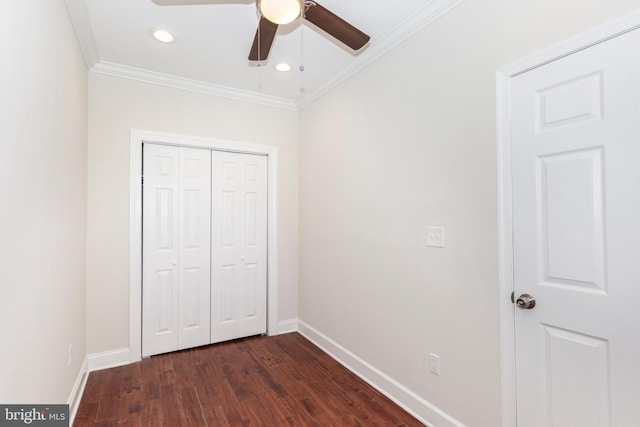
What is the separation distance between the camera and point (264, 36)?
186 cm

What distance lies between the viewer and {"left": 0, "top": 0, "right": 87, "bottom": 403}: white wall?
44.8 inches

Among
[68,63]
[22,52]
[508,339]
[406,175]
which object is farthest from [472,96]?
[68,63]

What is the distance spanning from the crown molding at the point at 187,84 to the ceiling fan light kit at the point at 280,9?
6.67ft

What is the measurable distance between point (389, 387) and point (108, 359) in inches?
94.7

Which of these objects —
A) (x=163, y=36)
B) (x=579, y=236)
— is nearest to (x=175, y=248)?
(x=163, y=36)

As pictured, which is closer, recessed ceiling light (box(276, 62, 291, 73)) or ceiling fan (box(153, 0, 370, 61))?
ceiling fan (box(153, 0, 370, 61))

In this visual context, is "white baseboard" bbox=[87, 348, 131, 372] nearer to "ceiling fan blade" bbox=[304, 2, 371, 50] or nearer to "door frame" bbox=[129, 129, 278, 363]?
"door frame" bbox=[129, 129, 278, 363]

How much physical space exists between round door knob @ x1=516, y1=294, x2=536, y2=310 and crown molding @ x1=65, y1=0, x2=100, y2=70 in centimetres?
305

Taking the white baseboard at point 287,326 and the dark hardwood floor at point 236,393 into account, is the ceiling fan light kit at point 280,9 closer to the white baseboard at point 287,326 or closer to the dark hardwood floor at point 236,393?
the dark hardwood floor at point 236,393

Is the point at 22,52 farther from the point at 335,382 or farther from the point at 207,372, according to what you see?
the point at 335,382

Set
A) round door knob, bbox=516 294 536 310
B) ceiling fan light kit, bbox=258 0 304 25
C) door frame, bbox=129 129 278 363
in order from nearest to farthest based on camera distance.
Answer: ceiling fan light kit, bbox=258 0 304 25
round door knob, bbox=516 294 536 310
door frame, bbox=129 129 278 363

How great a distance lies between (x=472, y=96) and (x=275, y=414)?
234 centimetres

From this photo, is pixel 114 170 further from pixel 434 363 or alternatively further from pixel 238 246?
pixel 434 363

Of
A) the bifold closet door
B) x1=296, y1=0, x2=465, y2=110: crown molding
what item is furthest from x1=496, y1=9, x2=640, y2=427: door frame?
A: the bifold closet door
